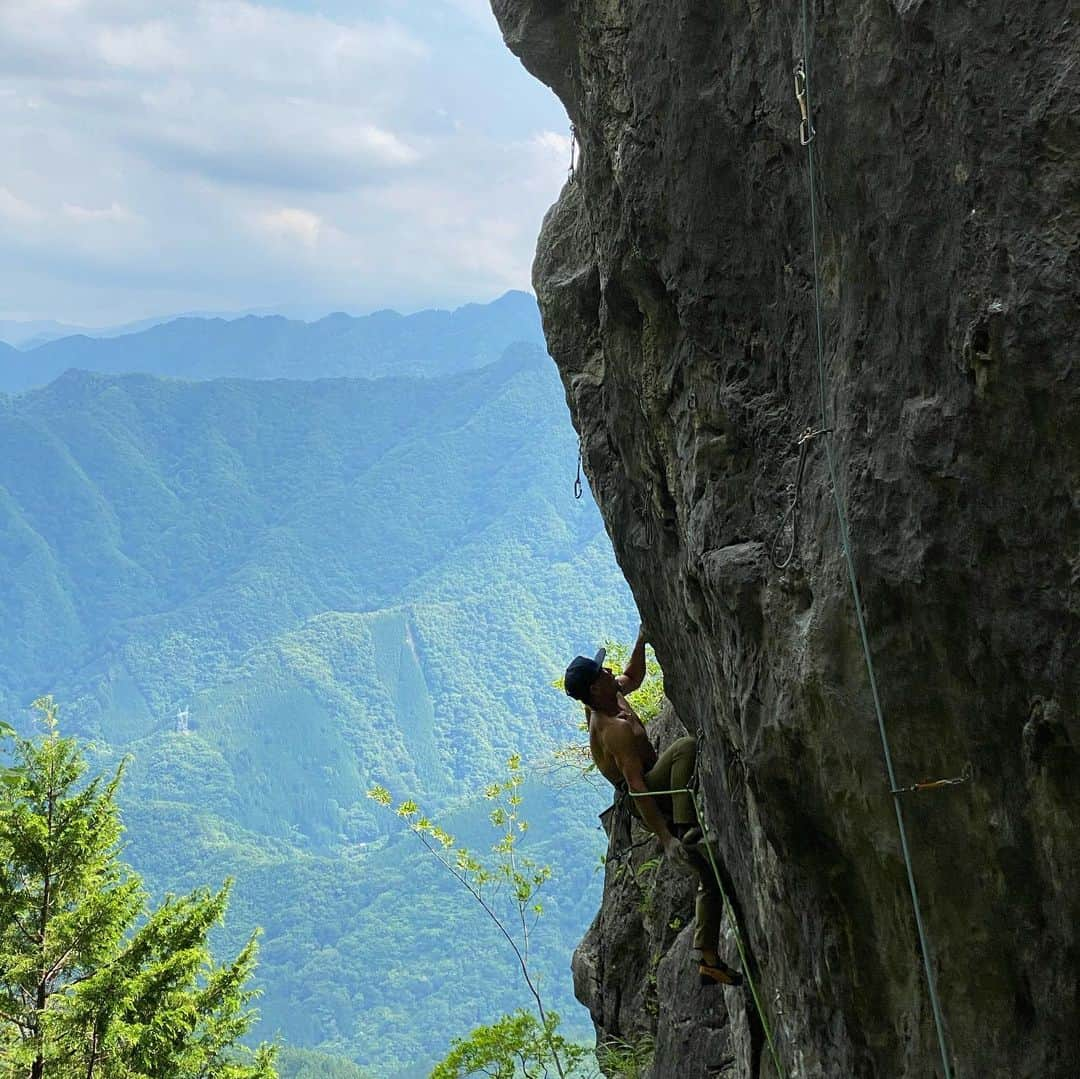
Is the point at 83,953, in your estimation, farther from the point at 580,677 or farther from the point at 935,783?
the point at 935,783

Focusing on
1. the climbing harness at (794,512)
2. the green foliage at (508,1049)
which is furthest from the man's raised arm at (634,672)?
the green foliage at (508,1049)

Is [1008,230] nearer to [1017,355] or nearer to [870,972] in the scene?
[1017,355]

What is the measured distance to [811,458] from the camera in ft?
15.7

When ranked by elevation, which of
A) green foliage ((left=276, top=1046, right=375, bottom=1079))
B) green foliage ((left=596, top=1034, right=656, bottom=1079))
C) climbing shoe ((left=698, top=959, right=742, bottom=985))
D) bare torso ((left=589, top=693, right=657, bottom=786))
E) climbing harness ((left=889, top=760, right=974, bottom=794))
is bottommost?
climbing harness ((left=889, top=760, right=974, bottom=794))

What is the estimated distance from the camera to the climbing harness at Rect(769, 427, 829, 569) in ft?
15.8

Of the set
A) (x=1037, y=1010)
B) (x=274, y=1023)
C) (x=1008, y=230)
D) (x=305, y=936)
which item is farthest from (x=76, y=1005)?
(x=305, y=936)

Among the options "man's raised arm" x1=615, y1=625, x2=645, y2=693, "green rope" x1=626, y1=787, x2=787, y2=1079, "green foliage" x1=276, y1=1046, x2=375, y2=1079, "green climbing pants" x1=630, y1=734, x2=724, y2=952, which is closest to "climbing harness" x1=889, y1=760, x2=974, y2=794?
"green rope" x1=626, y1=787, x2=787, y2=1079

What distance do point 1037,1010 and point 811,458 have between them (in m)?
2.11

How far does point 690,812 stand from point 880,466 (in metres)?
3.96

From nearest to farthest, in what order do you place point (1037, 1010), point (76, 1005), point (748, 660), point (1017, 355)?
point (1017, 355) < point (1037, 1010) < point (748, 660) < point (76, 1005)

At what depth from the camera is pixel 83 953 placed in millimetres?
17047

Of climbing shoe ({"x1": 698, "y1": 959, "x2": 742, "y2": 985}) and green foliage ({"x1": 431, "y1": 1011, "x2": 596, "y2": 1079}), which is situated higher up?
green foliage ({"x1": 431, "y1": 1011, "x2": 596, "y2": 1079})

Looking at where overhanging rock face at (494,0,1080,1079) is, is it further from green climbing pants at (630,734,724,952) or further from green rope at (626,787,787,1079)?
green climbing pants at (630,734,724,952)

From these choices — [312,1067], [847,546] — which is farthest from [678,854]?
[312,1067]
